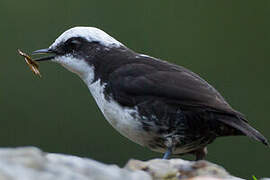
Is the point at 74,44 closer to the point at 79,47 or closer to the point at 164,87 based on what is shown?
the point at 79,47

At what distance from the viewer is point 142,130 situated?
15.2 feet

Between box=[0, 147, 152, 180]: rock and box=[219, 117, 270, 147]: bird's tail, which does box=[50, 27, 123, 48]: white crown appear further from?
box=[0, 147, 152, 180]: rock

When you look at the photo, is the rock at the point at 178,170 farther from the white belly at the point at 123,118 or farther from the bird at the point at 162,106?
the white belly at the point at 123,118

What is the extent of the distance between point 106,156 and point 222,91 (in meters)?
1.54

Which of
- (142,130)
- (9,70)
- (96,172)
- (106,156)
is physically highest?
(96,172)

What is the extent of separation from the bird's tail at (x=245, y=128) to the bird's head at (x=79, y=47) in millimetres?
1198

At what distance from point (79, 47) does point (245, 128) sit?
149 centimetres

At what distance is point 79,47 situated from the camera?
5320 millimetres

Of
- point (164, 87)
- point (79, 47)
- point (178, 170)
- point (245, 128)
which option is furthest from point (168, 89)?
point (178, 170)

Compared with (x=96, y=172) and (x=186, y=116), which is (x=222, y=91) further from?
(x=96, y=172)

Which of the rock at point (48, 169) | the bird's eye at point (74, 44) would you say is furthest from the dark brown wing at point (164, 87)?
the rock at point (48, 169)

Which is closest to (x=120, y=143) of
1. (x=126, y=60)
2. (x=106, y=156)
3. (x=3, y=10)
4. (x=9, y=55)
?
(x=106, y=156)

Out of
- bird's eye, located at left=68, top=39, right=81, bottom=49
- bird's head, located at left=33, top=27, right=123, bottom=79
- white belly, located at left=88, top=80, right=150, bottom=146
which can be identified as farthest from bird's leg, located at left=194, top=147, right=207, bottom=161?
bird's eye, located at left=68, top=39, right=81, bottom=49

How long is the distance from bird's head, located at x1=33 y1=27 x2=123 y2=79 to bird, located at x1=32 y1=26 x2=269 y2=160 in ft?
0.50
